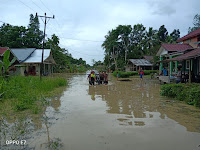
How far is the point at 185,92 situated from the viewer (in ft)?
27.0

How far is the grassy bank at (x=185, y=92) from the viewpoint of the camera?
7.09 m

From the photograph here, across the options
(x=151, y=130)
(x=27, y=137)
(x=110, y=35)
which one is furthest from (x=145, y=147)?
(x=110, y=35)

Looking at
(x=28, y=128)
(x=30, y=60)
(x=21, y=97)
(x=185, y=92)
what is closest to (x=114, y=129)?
(x=28, y=128)

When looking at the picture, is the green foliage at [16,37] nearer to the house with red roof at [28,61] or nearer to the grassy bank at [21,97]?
the house with red roof at [28,61]

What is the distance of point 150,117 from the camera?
231 inches

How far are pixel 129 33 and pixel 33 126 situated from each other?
4406 centimetres

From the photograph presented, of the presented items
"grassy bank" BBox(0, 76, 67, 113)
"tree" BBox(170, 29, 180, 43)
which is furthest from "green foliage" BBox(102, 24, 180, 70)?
"grassy bank" BBox(0, 76, 67, 113)

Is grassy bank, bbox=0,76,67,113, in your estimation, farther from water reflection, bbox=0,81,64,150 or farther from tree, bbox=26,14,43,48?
tree, bbox=26,14,43,48

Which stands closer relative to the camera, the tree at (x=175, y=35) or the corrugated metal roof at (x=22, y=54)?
the corrugated metal roof at (x=22, y=54)

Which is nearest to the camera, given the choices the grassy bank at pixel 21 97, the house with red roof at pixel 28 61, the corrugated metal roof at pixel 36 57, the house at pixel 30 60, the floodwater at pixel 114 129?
the floodwater at pixel 114 129

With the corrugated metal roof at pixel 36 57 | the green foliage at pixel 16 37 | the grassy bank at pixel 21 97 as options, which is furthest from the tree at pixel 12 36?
the grassy bank at pixel 21 97

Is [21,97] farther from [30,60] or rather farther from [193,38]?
[30,60]

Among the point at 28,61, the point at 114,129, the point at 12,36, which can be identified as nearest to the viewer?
the point at 114,129

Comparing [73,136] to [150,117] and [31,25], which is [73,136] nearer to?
[150,117]
